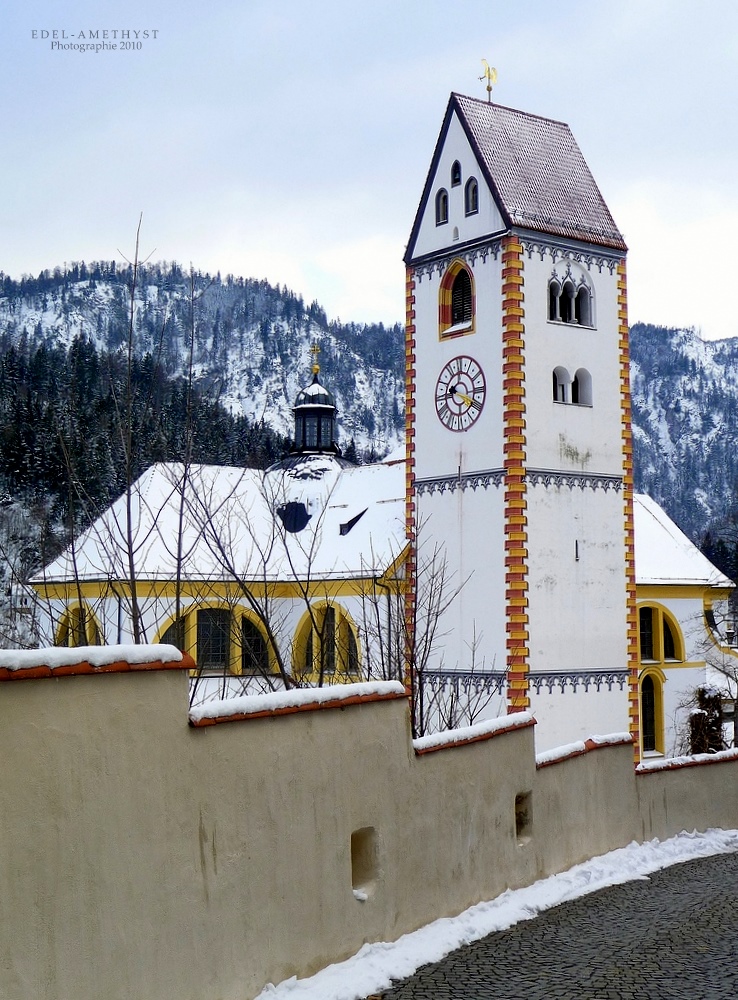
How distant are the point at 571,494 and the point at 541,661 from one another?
3968 millimetres

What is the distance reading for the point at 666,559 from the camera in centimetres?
4075

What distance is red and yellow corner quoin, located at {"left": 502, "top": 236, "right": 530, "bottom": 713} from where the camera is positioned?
1195 inches

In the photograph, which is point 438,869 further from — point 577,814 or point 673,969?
point 577,814

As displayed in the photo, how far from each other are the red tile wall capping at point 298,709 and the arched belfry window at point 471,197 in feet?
71.9

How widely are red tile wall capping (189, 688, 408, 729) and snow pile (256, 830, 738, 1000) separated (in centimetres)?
199

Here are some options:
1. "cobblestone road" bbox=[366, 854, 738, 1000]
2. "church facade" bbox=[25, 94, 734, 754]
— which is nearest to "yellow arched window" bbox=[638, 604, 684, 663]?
"church facade" bbox=[25, 94, 734, 754]

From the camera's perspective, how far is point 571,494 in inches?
1254

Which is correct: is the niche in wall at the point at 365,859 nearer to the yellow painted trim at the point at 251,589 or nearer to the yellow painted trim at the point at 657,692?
the yellow painted trim at the point at 251,589

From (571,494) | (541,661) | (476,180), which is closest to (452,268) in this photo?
(476,180)

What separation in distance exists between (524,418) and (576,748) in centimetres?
1553

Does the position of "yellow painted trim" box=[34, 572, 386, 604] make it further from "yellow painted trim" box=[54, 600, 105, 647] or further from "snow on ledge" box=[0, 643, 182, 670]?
"snow on ledge" box=[0, 643, 182, 670]

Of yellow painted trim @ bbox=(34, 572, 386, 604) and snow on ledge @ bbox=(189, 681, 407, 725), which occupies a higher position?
yellow painted trim @ bbox=(34, 572, 386, 604)

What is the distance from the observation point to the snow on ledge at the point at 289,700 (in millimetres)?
9672

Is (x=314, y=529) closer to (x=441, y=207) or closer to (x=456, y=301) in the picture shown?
(x=456, y=301)
